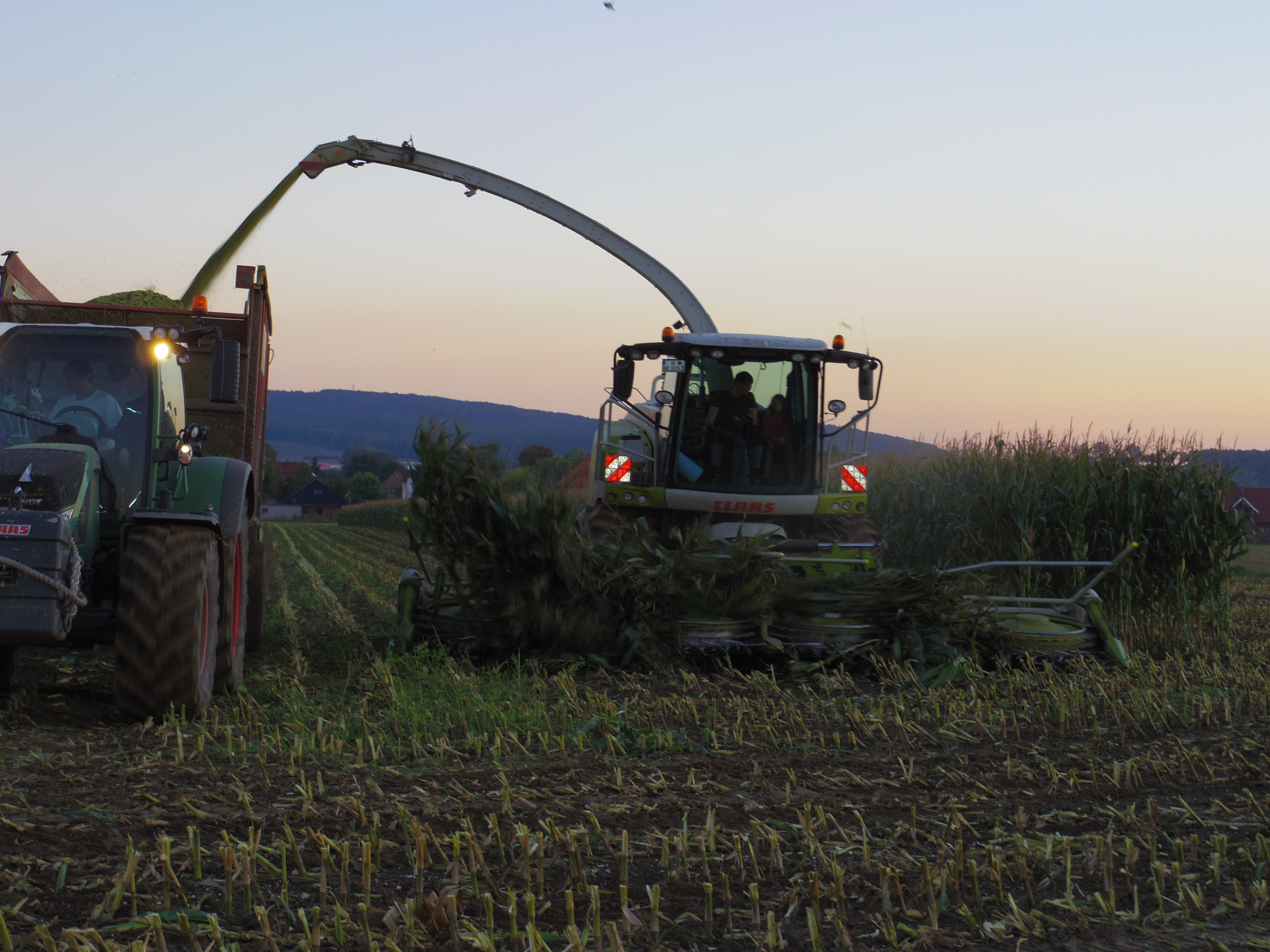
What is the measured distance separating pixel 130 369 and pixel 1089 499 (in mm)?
7120

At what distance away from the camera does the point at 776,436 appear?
8.74 m

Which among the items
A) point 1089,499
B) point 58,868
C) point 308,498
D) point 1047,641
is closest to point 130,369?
Answer: point 58,868

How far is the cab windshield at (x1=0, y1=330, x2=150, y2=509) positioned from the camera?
5496mm

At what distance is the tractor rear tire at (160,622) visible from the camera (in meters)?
4.84

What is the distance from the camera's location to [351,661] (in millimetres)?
7242

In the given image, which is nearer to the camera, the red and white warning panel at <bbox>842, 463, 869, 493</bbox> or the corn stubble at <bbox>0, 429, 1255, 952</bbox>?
the corn stubble at <bbox>0, 429, 1255, 952</bbox>

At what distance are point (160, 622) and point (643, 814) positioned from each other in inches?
90.3

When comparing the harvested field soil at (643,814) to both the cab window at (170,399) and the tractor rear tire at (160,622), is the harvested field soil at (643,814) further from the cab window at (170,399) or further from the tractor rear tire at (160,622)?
the cab window at (170,399)

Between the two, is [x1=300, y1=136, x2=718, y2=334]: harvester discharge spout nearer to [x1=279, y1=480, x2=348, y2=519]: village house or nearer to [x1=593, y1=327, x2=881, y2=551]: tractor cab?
[x1=593, y1=327, x2=881, y2=551]: tractor cab

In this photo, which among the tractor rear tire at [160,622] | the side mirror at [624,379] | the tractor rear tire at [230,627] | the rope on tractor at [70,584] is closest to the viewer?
the rope on tractor at [70,584]

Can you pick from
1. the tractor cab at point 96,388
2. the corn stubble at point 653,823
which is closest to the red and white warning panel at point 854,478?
the corn stubble at point 653,823

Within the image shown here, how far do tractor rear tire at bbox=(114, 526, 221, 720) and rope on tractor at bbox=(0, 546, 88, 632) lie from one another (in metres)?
0.17

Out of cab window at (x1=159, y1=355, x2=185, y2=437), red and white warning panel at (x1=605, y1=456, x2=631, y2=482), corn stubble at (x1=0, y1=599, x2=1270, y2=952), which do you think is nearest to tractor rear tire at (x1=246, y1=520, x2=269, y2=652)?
cab window at (x1=159, y1=355, x2=185, y2=437)

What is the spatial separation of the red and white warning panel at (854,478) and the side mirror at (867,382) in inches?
20.2
